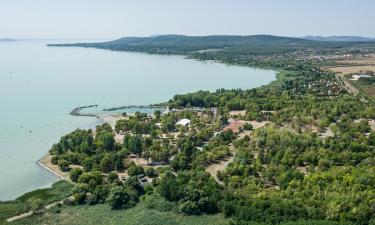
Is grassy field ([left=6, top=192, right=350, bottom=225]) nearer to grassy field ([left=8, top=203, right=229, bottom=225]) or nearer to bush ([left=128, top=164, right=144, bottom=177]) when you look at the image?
grassy field ([left=8, top=203, right=229, bottom=225])

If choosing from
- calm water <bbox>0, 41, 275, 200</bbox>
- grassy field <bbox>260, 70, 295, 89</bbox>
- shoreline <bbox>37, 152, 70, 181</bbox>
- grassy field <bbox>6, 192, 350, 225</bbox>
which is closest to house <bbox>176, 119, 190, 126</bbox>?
calm water <bbox>0, 41, 275, 200</bbox>

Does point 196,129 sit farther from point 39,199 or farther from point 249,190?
point 39,199

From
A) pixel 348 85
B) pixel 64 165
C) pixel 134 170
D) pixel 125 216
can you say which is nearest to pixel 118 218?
pixel 125 216

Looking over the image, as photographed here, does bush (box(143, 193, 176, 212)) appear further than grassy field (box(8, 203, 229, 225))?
Yes

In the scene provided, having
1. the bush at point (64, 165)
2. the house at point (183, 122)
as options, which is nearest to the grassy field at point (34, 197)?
the bush at point (64, 165)

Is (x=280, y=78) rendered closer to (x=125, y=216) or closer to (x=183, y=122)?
(x=183, y=122)

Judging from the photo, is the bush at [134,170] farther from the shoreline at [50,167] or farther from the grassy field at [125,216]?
the shoreline at [50,167]
